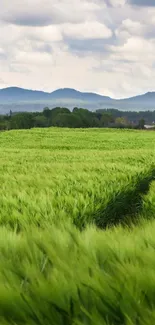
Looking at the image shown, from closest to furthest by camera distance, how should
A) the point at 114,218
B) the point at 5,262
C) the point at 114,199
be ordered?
the point at 5,262
the point at 114,199
the point at 114,218

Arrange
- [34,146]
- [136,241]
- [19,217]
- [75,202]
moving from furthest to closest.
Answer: [34,146]
[75,202]
[19,217]
[136,241]

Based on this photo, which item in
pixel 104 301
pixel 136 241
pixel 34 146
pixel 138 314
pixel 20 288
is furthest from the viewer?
pixel 34 146

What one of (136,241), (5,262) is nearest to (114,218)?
(136,241)

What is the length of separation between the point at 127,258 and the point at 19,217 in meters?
2.11

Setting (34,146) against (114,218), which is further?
(34,146)

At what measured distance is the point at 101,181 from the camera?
6.72m

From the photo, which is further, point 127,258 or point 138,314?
point 127,258

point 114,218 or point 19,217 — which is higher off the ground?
point 19,217

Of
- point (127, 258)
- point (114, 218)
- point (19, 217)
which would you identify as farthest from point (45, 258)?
point (114, 218)

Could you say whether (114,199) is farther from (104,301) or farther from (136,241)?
(104,301)

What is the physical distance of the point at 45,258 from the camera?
223 cm

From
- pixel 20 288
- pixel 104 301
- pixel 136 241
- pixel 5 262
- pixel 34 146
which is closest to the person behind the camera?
pixel 104 301

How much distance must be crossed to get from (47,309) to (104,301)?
0.73 ft

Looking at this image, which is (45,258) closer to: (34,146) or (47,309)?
(47,309)
